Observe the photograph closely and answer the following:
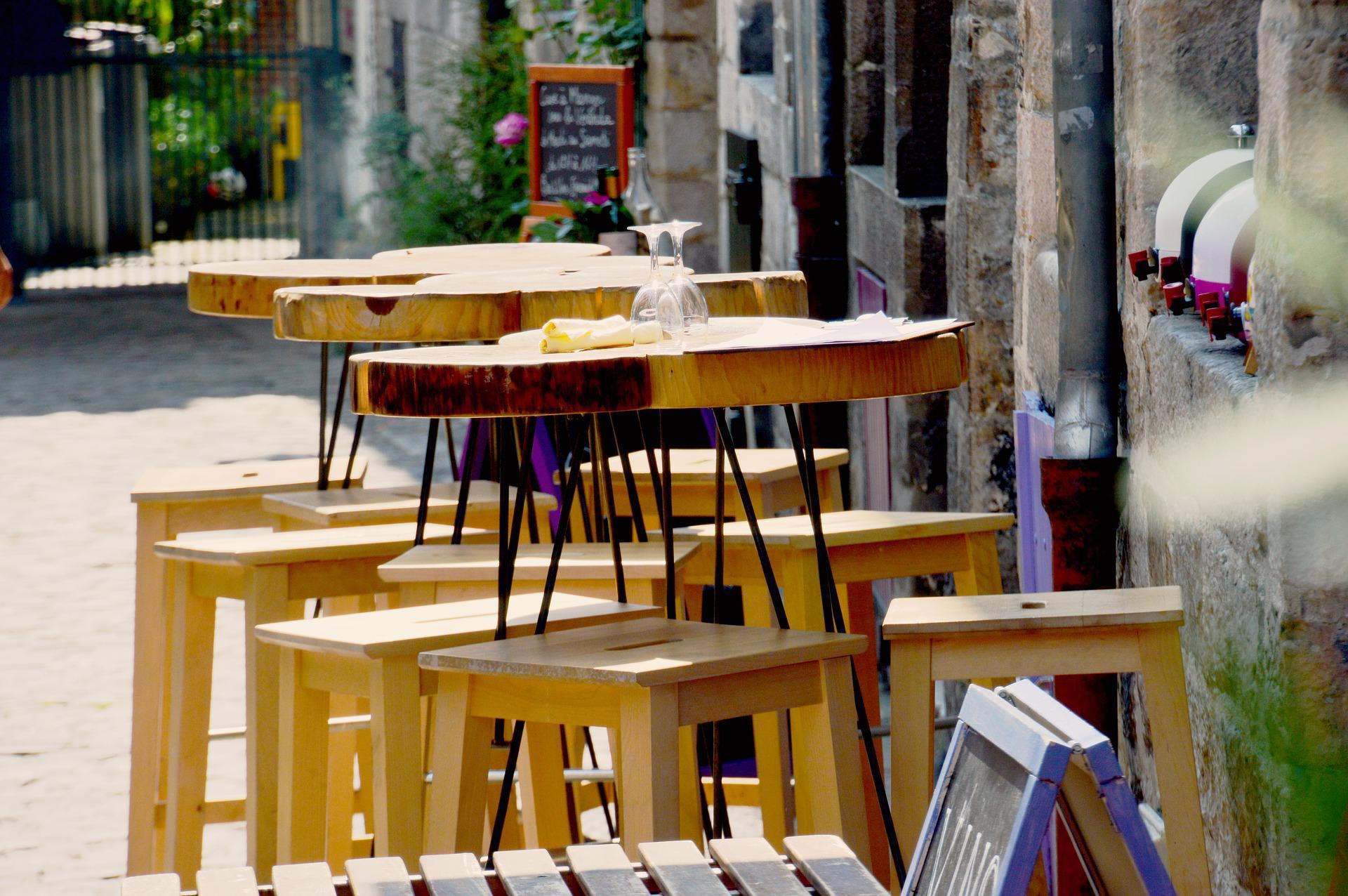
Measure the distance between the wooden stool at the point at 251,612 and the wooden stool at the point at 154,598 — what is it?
0.06 metres

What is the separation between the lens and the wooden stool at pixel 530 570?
9.08 ft

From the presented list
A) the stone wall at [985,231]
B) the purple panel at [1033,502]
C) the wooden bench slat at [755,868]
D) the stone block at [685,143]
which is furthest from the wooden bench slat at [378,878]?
the stone block at [685,143]

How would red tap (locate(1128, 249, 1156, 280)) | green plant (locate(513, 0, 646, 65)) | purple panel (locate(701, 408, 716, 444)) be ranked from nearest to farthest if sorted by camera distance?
red tap (locate(1128, 249, 1156, 280)), purple panel (locate(701, 408, 716, 444)), green plant (locate(513, 0, 646, 65))

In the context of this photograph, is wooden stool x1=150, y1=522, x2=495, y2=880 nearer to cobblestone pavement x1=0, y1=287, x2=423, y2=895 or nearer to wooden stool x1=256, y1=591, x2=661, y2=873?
wooden stool x1=256, y1=591, x2=661, y2=873

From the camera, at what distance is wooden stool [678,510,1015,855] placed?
2.86m

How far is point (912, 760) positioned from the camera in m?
2.28

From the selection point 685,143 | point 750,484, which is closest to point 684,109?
point 685,143

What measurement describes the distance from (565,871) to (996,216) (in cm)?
242

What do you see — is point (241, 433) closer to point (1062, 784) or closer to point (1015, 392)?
point (1015, 392)

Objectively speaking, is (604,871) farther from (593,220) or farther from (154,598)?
(593,220)

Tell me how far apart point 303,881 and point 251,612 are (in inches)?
44.3

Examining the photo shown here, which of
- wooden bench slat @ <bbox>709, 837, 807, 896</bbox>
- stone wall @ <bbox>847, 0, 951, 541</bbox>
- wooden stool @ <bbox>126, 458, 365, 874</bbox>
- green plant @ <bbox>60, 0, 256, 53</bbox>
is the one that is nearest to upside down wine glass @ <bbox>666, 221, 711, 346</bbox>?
wooden bench slat @ <bbox>709, 837, 807, 896</bbox>

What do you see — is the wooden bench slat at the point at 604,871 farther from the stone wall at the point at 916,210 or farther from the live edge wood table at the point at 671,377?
the stone wall at the point at 916,210

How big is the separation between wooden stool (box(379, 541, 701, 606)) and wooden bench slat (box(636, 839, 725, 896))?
0.87 m
